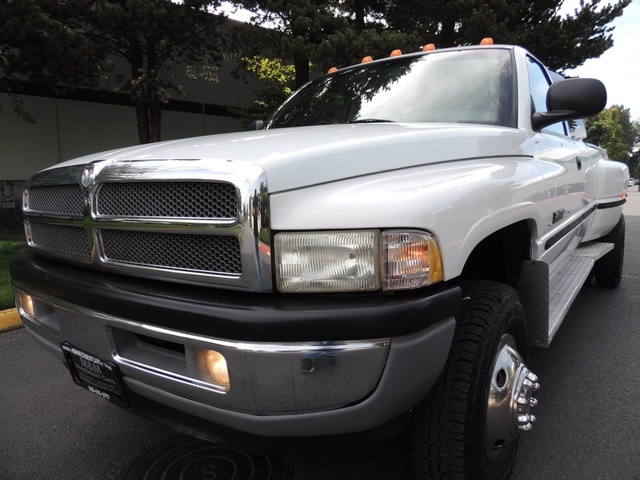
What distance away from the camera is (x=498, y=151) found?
6.61ft

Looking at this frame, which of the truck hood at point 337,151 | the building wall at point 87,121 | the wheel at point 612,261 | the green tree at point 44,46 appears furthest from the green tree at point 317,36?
the truck hood at point 337,151

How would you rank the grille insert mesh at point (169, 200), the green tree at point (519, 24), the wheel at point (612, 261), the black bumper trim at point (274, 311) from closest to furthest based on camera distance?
the black bumper trim at point (274, 311) < the grille insert mesh at point (169, 200) < the wheel at point (612, 261) < the green tree at point (519, 24)

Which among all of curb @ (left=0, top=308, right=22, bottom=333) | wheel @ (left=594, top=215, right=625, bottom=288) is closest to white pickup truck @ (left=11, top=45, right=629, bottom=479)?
curb @ (left=0, top=308, right=22, bottom=333)

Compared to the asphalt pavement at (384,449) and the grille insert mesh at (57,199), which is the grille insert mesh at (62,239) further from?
the asphalt pavement at (384,449)

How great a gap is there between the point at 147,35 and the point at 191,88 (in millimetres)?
4905

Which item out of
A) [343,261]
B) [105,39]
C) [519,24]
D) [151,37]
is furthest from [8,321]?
[519,24]

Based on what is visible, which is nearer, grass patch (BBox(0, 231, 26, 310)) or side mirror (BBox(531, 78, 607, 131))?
side mirror (BBox(531, 78, 607, 131))

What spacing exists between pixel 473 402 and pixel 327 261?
72 cm

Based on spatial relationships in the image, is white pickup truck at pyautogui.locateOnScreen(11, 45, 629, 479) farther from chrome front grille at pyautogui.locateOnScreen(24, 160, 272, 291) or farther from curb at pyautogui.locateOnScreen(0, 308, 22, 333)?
curb at pyautogui.locateOnScreen(0, 308, 22, 333)

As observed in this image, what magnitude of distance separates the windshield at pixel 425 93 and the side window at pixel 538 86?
0.92ft

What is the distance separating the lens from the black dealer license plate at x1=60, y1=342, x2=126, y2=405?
1621 mm

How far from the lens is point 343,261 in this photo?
4.35 ft

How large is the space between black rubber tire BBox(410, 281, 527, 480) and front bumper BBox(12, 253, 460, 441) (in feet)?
0.59

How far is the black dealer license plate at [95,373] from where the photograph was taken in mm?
1621
